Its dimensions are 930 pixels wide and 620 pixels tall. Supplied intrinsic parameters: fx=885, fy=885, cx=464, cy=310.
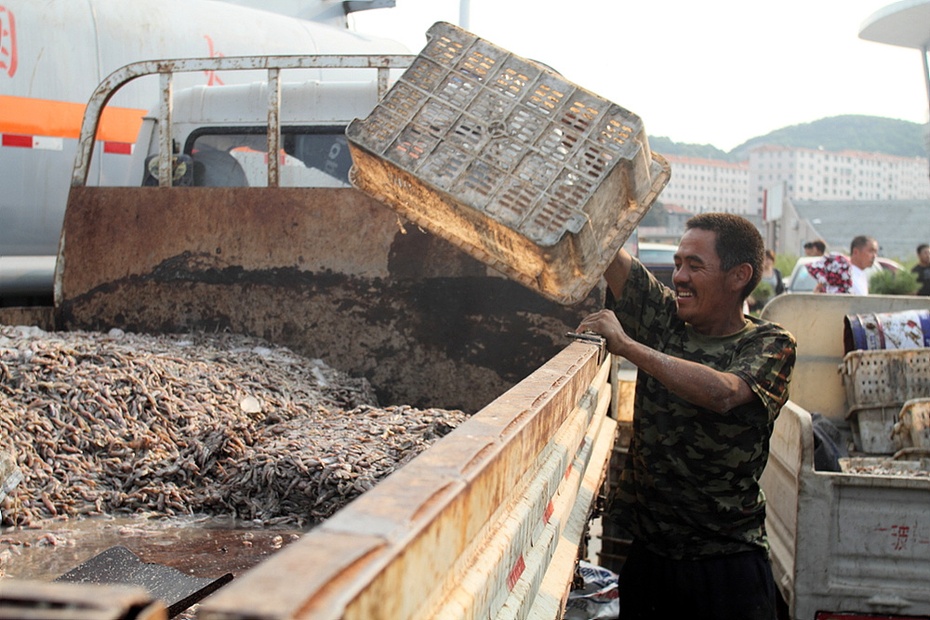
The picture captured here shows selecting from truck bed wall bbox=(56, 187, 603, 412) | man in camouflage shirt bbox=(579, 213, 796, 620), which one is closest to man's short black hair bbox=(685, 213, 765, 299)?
man in camouflage shirt bbox=(579, 213, 796, 620)

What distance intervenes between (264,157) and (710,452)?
3.88 m

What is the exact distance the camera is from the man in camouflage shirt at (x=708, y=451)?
2.84 meters

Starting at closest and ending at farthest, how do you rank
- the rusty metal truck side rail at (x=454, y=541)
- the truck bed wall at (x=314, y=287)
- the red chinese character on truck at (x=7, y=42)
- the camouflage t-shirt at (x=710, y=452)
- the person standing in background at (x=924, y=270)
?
the rusty metal truck side rail at (x=454, y=541)
the camouflage t-shirt at (x=710, y=452)
the truck bed wall at (x=314, y=287)
the red chinese character on truck at (x=7, y=42)
the person standing in background at (x=924, y=270)

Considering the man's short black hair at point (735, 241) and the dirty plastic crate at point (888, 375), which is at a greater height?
the man's short black hair at point (735, 241)

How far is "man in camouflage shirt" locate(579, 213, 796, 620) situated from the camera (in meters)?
2.84

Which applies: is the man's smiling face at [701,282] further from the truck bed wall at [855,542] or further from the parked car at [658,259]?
the parked car at [658,259]

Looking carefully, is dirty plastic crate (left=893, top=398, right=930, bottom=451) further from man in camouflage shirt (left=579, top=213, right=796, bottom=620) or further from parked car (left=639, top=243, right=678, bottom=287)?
parked car (left=639, top=243, right=678, bottom=287)

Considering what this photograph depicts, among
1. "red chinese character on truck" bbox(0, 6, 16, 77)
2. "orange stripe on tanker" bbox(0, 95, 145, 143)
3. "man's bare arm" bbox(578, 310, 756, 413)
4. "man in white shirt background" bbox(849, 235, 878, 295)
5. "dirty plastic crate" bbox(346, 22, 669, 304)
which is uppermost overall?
"red chinese character on truck" bbox(0, 6, 16, 77)

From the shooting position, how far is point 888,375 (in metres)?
4.63

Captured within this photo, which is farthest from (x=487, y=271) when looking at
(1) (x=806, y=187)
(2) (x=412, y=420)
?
(1) (x=806, y=187)

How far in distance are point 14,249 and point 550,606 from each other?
19.5 feet

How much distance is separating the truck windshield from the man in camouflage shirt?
2.90 meters

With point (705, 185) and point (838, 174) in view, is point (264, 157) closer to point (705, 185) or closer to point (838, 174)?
point (705, 185)

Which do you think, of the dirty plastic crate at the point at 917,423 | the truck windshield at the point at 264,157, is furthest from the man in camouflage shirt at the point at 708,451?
the truck windshield at the point at 264,157
